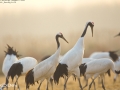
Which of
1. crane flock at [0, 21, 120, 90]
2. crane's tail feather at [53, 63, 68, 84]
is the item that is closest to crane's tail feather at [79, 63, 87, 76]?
crane flock at [0, 21, 120, 90]

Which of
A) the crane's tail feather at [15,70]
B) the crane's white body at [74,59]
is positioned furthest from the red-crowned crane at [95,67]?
the crane's tail feather at [15,70]

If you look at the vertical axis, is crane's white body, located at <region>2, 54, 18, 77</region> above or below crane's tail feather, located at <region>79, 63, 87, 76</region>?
above

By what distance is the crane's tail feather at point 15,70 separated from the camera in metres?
6.75

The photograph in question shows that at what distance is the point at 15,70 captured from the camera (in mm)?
6793

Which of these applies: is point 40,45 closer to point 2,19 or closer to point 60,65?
point 2,19

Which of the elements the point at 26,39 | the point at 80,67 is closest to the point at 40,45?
the point at 26,39

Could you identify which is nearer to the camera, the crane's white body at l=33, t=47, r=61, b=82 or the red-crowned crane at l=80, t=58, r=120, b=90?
the crane's white body at l=33, t=47, r=61, b=82

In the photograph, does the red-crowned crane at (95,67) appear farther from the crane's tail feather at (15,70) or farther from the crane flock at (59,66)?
the crane's tail feather at (15,70)

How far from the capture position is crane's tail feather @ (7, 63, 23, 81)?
6.75 m

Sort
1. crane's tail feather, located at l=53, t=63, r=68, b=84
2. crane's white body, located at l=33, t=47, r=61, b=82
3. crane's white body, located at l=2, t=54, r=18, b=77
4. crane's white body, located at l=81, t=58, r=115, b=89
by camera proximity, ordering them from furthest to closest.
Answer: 1. crane's white body, located at l=2, t=54, r=18, b=77
2. crane's white body, located at l=81, t=58, r=115, b=89
3. crane's tail feather, located at l=53, t=63, r=68, b=84
4. crane's white body, located at l=33, t=47, r=61, b=82

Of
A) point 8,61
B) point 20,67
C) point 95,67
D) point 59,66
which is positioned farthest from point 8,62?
point 95,67

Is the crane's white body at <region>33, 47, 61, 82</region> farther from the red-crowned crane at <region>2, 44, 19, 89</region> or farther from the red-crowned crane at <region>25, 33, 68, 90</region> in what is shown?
the red-crowned crane at <region>2, 44, 19, 89</region>

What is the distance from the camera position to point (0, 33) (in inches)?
353

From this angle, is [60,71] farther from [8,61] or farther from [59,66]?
[8,61]
